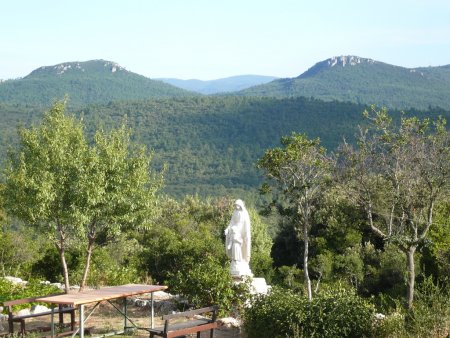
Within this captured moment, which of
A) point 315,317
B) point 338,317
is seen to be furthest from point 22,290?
point 338,317

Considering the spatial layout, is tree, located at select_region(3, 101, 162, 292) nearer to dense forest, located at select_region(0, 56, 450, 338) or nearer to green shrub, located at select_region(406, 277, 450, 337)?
dense forest, located at select_region(0, 56, 450, 338)

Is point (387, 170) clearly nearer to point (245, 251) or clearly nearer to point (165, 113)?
point (245, 251)

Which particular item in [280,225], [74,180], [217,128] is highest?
[74,180]

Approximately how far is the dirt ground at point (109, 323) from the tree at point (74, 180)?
5.35ft

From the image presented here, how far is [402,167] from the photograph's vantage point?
13828mm

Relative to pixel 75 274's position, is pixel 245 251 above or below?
above

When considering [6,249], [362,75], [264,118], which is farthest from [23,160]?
[362,75]

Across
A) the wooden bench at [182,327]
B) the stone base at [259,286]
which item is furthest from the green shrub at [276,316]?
the stone base at [259,286]

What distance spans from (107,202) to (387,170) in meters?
6.16

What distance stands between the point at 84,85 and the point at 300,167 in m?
153

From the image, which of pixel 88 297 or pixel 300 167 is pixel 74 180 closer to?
pixel 88 297

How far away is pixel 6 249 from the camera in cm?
2144

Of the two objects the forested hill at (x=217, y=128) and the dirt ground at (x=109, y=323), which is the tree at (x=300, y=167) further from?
the forested hill at (x=217, y=128)

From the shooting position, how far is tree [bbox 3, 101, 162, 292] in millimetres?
12211
